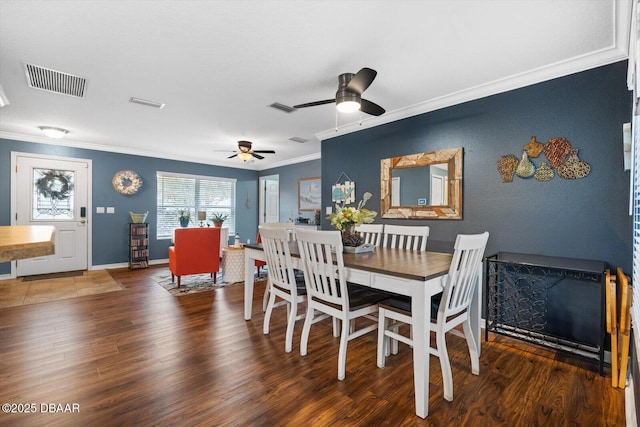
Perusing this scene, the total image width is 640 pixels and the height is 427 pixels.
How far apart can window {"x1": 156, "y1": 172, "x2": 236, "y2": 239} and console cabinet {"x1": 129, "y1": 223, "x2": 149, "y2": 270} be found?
53 cm

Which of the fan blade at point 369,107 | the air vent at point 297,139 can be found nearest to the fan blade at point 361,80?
the fan blade at point 369,107

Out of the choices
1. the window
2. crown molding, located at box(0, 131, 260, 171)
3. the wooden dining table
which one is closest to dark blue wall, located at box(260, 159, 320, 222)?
the window

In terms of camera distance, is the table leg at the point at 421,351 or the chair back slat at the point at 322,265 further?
the chair back slat at the point at 322,265

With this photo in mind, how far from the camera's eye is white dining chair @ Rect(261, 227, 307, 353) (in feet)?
7.56

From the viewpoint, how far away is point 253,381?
1964 millimetres

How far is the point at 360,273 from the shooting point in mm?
1943

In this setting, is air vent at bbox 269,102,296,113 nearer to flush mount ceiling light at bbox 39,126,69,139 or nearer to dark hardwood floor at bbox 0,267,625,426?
dark hardwood floor at bbox 0,267,625,426

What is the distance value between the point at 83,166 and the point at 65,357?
4.39m

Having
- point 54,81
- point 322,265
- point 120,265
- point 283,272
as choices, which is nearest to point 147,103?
point 54,81

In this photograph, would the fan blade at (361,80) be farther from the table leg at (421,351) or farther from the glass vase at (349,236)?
the table leg at (421,351)

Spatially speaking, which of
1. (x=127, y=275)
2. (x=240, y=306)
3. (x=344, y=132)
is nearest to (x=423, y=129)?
(x=344, y=132)

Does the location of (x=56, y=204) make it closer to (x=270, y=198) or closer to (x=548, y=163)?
(x=270, y=198)

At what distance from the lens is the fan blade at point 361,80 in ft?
7.25

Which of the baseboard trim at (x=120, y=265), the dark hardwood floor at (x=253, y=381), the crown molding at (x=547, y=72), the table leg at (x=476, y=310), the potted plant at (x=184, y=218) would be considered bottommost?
the dark hardwood floor at (x=253, y=381)
